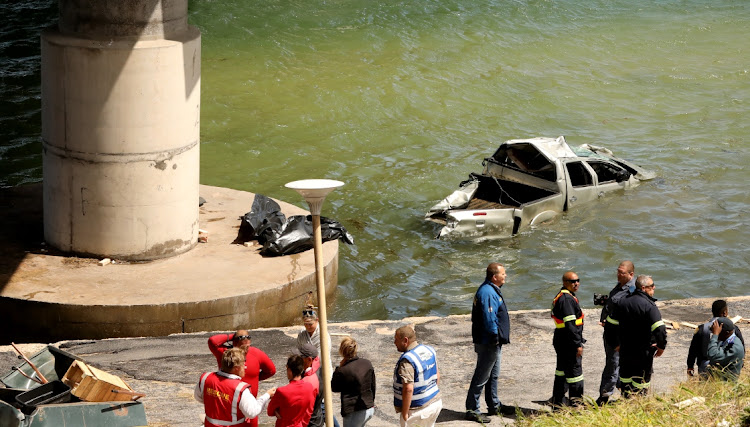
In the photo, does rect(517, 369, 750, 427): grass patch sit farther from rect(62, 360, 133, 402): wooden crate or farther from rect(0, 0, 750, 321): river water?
rect(0, 0, 750, 321): river water

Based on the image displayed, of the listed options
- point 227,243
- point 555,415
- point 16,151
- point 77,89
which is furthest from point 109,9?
point 16,151

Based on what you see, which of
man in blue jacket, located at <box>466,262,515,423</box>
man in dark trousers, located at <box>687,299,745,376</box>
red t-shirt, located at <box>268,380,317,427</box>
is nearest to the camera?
red t-shirt, located at <box>268,380,317,427</box>

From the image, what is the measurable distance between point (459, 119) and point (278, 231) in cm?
1318

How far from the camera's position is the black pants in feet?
32.1

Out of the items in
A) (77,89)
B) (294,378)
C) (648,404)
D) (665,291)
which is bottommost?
(665,291)

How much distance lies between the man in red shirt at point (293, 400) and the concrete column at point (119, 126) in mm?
6198

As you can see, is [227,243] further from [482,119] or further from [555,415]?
[482,119]

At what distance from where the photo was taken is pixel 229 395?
7.64 meters

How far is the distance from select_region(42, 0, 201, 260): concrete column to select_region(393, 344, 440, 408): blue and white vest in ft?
20.6

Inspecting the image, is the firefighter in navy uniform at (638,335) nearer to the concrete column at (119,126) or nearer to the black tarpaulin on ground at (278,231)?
the black tarpaulin on ground at (278,231)

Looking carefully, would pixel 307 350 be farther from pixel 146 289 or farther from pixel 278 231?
pixel 278 231

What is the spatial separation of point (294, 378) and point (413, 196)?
43.1 ft

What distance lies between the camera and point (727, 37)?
125 ft

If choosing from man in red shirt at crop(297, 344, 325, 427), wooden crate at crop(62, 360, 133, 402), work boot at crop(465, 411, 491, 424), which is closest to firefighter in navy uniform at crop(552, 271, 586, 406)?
work boot at crop(465, 411, 491, 424)
